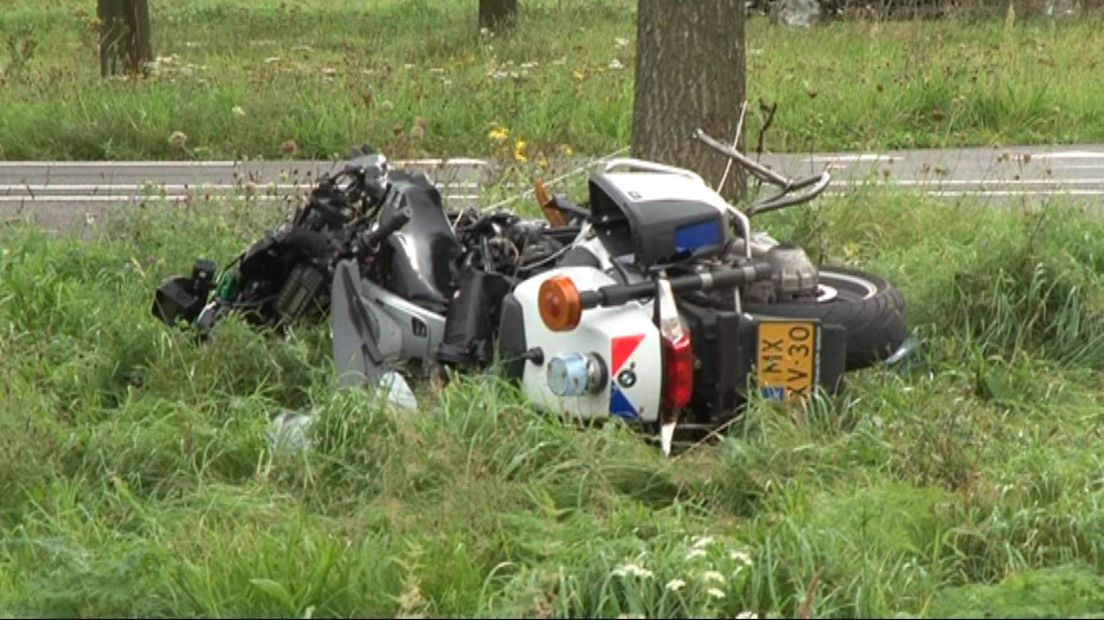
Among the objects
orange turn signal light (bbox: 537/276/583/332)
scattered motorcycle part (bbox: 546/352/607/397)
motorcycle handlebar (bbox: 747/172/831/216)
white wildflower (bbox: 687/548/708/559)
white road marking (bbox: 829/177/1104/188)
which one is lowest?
white road marking (bbox: 829/177/1104/188)

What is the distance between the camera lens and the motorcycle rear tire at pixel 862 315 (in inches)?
239

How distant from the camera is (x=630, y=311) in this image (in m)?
5.68

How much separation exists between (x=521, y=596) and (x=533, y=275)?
2.16 meters

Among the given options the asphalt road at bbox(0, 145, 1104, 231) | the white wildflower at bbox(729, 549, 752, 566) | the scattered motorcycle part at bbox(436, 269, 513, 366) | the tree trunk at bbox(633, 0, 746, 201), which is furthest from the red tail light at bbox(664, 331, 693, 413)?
the asphalt road at bbox(0, 145, 1104, 231)

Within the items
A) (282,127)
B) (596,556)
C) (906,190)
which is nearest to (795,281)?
(596,556)

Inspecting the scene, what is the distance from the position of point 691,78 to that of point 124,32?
33.5 ft

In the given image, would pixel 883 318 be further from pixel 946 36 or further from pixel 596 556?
pixel 946 36

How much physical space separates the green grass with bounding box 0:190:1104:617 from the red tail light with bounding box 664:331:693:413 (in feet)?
0.57

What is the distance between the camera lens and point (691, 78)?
28.9ft

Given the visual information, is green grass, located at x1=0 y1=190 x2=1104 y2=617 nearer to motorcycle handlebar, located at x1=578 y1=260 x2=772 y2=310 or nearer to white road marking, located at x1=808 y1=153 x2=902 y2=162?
motorcycle handlebar, located at x1=578 y1=260 x2=772 y2=310

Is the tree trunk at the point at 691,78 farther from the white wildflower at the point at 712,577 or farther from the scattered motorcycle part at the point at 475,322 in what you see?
the white wildflower at the point at 712,577

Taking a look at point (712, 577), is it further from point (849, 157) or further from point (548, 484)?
point (849, 157)

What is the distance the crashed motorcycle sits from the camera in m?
5.64

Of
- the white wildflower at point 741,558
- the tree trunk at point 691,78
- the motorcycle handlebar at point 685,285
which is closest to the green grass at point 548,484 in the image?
the white wildflower at point 741,558
